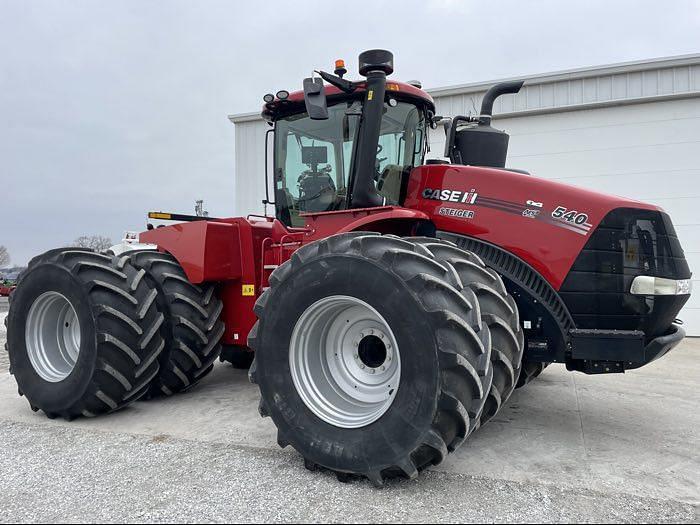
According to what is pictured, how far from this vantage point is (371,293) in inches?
124

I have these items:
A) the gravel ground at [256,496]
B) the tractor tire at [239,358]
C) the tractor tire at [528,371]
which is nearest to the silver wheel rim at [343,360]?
the gravel ground at [256,496]

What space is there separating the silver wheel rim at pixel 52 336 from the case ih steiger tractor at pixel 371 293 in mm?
17

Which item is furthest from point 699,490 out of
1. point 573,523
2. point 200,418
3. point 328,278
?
point 200,418

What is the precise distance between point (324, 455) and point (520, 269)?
185cm

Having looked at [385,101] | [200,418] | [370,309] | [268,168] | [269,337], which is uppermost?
[385,101]

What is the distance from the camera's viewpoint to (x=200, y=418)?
457 centimetres

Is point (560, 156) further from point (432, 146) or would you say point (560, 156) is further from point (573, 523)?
point (573, 523)

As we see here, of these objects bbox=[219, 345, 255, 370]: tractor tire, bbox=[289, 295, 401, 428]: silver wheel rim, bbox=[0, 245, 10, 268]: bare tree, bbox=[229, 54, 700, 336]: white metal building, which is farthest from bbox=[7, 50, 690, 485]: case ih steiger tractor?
bbox=[0, 245, 10, 268]: bare tree

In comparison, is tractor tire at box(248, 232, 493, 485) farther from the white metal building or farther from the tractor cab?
the white metal building

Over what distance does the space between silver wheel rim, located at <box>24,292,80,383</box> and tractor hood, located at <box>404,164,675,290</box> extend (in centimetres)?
337

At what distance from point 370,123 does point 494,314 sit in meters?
1.73

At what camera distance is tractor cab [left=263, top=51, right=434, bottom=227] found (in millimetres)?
4102

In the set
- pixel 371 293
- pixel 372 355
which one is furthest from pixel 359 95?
pixel 372 355

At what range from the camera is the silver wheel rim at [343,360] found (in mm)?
3359
